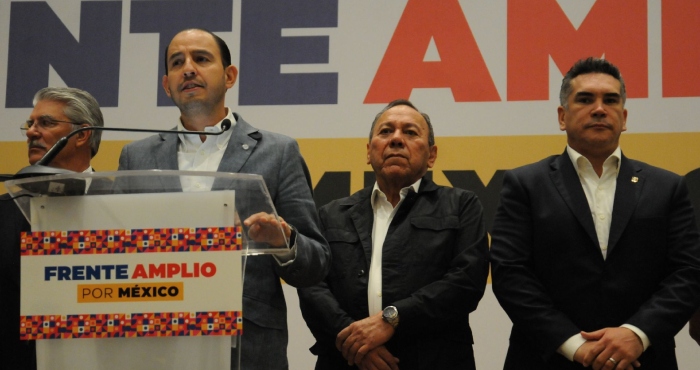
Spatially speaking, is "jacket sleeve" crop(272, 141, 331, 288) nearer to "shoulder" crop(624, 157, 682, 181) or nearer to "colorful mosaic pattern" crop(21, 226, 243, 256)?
"colorful mosaic pattern" crop(21, 226, 243, 256)

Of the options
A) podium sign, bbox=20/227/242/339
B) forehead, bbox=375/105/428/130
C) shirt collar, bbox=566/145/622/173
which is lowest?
podium sign, bbox=20/227/242/339

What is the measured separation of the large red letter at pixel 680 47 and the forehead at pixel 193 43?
212cm

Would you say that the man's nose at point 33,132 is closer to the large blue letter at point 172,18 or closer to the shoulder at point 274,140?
the shoulder at point 274,140

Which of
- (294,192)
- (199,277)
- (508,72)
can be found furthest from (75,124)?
(508,72)

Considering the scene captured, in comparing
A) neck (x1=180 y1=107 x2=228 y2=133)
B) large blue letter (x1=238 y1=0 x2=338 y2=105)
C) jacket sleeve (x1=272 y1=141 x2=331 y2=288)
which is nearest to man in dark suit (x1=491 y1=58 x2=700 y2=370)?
jacket sleeve (x1=272 y1=141 x2=331 y2=288)

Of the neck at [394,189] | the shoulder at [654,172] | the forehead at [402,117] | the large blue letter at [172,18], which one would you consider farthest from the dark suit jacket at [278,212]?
the large blue letter at [172,18]

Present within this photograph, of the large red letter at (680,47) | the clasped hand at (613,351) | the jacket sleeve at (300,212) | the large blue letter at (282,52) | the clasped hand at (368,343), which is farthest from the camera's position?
the large blue letter at (282,52)

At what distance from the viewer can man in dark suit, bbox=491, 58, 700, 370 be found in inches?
102

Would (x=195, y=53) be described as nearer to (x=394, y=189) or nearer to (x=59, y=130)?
(x=59, y=130)

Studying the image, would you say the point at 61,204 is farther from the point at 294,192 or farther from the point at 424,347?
the point at 424,347

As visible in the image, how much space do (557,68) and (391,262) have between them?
148cm

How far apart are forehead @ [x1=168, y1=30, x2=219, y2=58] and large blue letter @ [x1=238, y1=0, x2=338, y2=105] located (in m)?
1.29

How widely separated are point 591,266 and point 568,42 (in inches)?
62.4

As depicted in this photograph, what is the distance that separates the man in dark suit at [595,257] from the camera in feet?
8.50
